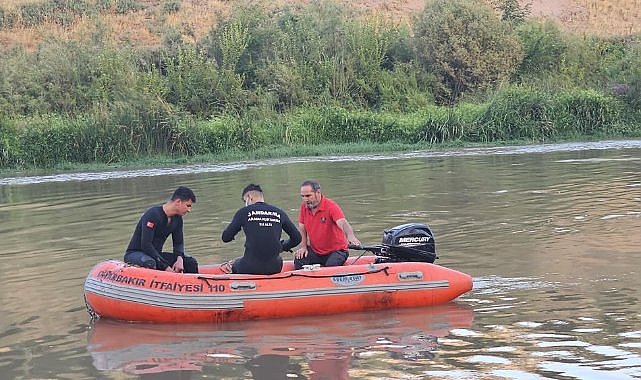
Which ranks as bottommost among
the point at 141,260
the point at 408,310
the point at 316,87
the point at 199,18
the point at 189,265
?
the point at 408,310

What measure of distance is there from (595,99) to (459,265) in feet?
73.0

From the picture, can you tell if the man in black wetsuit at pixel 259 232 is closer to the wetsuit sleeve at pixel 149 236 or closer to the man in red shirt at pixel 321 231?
the man in red shirt at pixel 321 231

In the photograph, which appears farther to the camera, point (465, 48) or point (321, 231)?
point (465, 48)

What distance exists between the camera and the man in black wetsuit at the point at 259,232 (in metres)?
9.30

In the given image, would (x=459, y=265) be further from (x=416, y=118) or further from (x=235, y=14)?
(x=235, y=14)

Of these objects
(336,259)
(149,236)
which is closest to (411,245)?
(336,259)

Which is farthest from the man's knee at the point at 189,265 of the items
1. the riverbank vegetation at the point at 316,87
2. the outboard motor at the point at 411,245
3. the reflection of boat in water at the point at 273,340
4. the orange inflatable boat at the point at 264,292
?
the riverbank vegetation at the point at 316,87

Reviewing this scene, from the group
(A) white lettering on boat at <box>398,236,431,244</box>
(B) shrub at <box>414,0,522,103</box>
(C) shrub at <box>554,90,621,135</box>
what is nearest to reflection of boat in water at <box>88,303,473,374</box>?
(A) white lettering on boat at <box>398,236,431,244</box>

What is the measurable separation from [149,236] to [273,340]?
179 centimetres

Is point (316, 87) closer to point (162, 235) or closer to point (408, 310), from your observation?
point (162, 235)

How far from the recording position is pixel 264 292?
30.0 ft

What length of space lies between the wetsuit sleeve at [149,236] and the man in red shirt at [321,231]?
1.30 m

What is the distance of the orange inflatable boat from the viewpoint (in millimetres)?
Result: 9125

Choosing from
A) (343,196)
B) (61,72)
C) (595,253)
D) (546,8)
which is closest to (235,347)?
(595,253)
